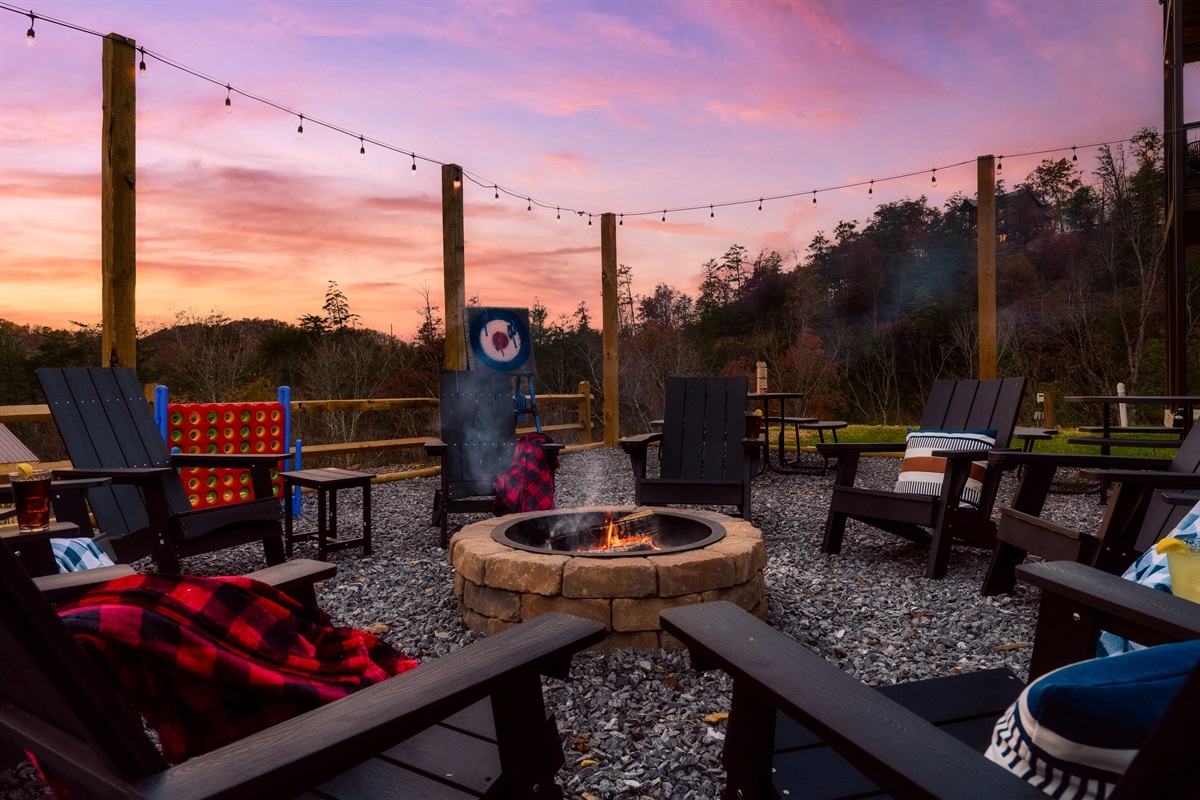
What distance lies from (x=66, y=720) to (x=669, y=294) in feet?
46.6

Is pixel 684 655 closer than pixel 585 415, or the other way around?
pixel 684 655

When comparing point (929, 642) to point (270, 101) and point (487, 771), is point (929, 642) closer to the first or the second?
point (487, 771)

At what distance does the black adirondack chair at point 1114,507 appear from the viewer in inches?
85.4

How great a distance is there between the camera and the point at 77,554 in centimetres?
220

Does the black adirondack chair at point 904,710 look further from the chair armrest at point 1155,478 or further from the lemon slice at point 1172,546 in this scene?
the chair armrest at point 1155,478

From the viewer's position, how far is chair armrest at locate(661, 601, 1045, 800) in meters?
0.63

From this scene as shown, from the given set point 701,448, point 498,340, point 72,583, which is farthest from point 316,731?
point 498,340

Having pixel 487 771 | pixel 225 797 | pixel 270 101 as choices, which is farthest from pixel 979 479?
pixel 270 101

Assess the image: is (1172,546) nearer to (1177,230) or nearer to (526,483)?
(526,483)

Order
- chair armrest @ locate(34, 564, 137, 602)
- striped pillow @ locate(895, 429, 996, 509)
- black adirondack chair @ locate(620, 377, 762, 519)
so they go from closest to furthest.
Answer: chair armrest @ locate(34, 564, 137, 602), striped pillow @ locate(895, 429, 996, 509), black adirondack chair @ locate(620, 377, 762, 519)

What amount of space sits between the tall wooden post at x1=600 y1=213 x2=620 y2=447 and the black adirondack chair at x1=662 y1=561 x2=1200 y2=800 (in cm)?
812

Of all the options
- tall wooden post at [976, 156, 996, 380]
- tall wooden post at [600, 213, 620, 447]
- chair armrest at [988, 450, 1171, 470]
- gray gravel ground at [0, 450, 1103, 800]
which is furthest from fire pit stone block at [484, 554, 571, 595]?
tall wooden post at [600, 213, 620, 447]

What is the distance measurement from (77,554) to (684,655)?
6.41 ft

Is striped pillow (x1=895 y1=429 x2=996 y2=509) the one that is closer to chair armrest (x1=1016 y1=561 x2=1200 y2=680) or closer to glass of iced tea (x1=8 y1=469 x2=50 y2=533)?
chair armrest (x1=1016 y1=561 x2=1200 y2=680)
